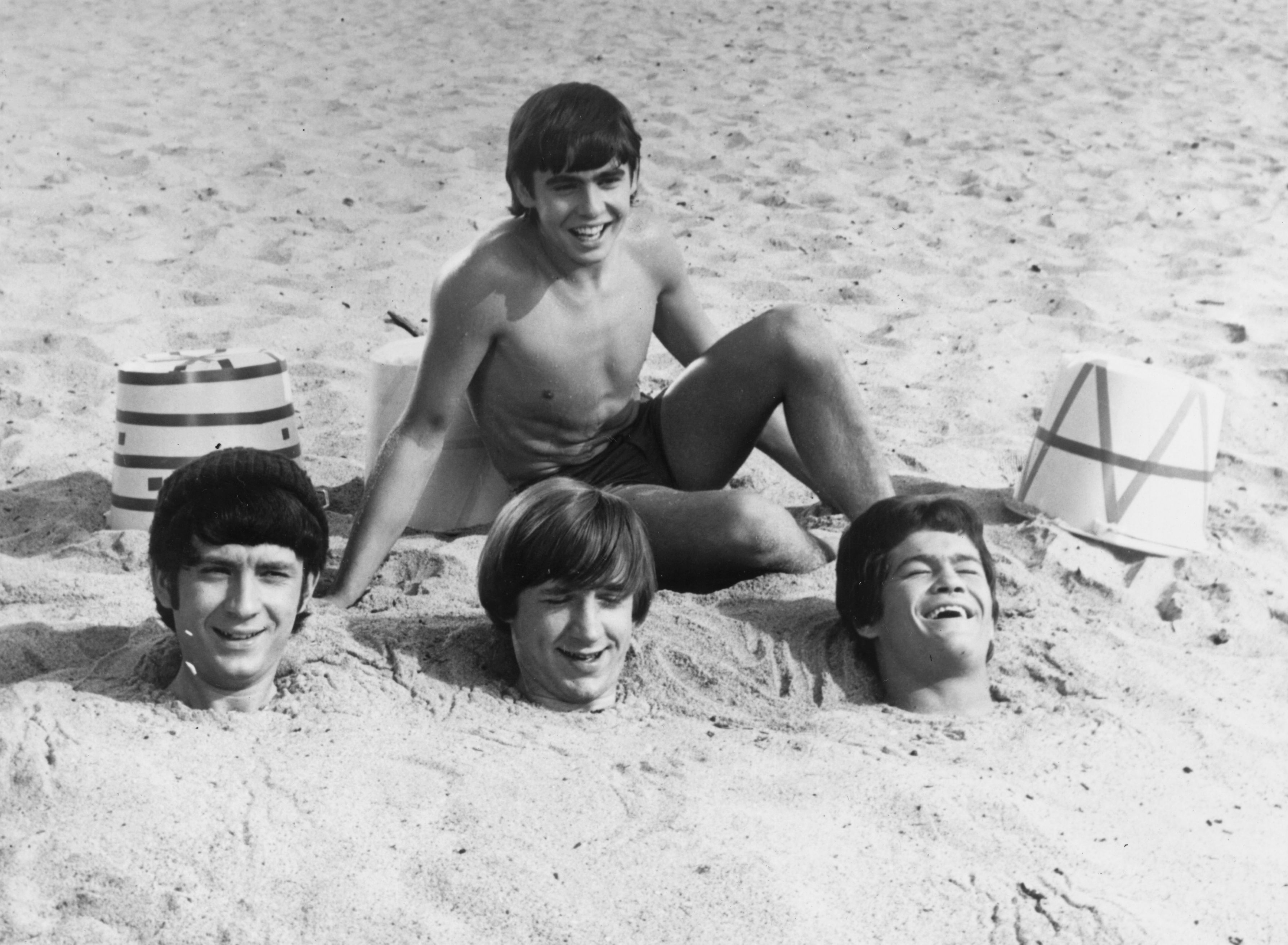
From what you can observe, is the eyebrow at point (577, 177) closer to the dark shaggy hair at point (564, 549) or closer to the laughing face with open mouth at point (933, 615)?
the dark shaggy hair at point (564, 549)

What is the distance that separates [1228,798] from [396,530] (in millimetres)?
1699

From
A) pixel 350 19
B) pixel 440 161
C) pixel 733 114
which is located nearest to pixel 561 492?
pixel 440 161

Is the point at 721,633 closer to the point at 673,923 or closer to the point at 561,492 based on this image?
the point at 561,492

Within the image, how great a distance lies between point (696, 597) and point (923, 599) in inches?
21.5

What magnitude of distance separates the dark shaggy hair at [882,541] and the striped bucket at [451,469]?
102 centimetres

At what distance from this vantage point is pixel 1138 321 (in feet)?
17.4

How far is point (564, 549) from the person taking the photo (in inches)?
109

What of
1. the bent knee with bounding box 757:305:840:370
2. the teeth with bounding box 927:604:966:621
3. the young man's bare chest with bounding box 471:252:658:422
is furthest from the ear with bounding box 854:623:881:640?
the young man's bare chest with bounding box 471:252:658:422

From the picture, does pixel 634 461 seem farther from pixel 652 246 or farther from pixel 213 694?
pixel 213 694

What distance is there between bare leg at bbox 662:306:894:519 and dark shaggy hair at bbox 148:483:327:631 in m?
1.06

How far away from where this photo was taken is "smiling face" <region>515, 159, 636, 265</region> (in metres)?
3.25

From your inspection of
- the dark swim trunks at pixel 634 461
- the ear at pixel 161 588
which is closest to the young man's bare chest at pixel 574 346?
the dark swim trunks at pixel 634 461

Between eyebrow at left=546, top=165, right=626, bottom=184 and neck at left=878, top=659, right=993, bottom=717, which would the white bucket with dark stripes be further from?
eyebrow at left=546, top=165, right=626, bottom=184

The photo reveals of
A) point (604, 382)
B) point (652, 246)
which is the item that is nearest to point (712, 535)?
point (604, 382)
